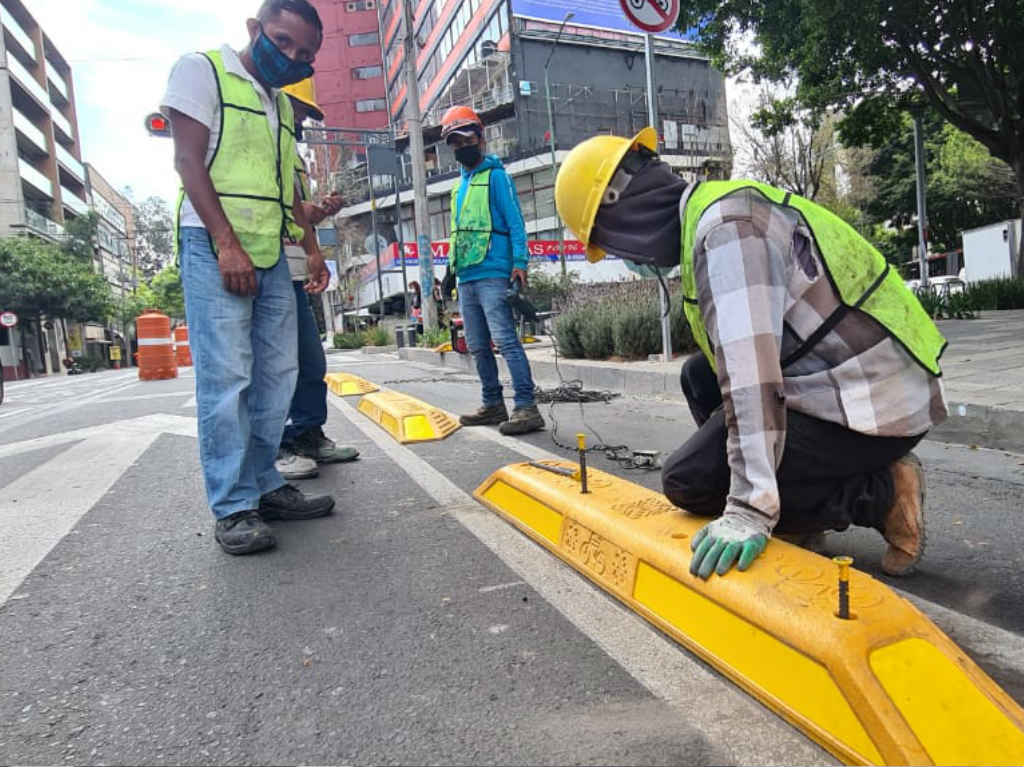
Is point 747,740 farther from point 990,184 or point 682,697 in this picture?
point 990,184

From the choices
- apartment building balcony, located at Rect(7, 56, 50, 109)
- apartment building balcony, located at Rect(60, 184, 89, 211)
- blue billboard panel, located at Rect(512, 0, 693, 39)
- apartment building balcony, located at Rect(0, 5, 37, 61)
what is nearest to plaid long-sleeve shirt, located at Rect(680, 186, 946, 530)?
blue billboard panel, located at Rect(512, 0, 693, 39)

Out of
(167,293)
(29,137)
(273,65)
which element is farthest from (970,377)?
(167,293)

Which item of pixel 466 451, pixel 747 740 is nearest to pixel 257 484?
pixel 466 451

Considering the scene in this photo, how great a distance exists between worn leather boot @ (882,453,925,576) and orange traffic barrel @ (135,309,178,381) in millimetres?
14043

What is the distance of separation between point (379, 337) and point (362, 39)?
42.4m

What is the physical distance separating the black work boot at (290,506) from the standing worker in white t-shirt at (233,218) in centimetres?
13

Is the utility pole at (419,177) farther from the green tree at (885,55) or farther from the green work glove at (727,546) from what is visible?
the green work glove at (727,546)

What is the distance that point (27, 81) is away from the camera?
140 ft

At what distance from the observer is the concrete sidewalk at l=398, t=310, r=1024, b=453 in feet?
11.9

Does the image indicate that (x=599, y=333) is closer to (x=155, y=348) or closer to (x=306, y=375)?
(x=306, y=375)

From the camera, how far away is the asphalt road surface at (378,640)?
1334 millimetres

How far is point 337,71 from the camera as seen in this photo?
5697 centimetres

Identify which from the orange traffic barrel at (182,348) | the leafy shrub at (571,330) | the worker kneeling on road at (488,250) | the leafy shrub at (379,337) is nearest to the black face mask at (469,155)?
the worker kneeling on road at (488,250)

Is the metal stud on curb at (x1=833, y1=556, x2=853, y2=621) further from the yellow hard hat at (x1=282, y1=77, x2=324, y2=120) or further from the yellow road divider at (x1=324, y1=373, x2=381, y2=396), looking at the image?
the yellow road divider at (x1=324, y1=373, x2=381, y2=396)
